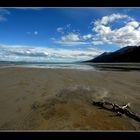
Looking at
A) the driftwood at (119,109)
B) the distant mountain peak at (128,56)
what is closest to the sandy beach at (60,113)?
the driftwood at (119,109)

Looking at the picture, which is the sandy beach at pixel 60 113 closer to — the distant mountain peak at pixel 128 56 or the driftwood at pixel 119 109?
the driftwood at pixel 119 109

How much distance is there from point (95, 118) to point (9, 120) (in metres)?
1.94

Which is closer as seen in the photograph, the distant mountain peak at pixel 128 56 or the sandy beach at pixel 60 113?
the sandy beach at pixel 60 113

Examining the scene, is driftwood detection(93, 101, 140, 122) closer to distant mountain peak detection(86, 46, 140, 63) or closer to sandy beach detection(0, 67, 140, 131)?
sandy beach detection(0, 67, 140, 131)

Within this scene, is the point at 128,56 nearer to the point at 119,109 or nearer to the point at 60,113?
the point at 119,109

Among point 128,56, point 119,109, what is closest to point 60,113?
point 119,109

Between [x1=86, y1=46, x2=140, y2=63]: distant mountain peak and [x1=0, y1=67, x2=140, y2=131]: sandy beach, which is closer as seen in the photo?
[x1=0, y1=67, x2=140, y2=131]: sandy beach

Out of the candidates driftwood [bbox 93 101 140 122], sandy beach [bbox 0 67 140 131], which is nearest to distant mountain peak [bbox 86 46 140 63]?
sandy beach [bbox 0 67 140 131]
